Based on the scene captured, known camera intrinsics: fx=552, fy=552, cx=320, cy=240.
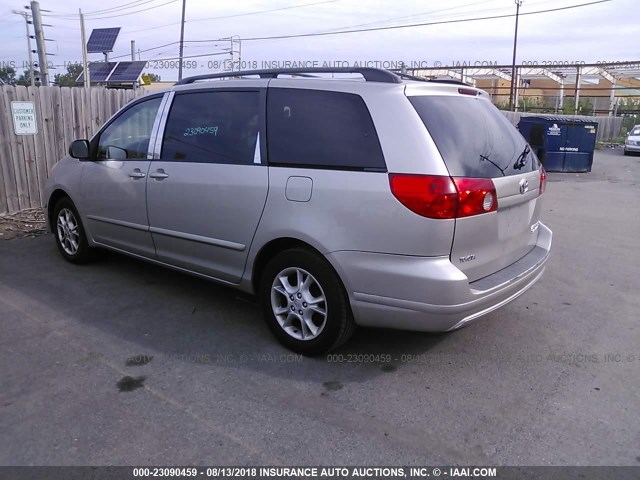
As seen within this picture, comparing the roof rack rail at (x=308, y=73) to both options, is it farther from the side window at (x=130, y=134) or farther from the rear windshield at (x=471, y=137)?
the side window at (x=130, y=134)

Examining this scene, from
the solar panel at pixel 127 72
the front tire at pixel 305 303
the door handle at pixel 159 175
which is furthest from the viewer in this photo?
the solar panel at pixel 127 72

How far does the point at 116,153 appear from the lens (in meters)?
4.99

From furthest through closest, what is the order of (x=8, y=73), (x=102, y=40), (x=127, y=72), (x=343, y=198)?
1. (x=8, y=73)
2. (x=102, y=40)
3. (x=127, y=72)
4. (x=343, y=198)

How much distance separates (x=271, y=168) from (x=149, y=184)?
4.53 feet

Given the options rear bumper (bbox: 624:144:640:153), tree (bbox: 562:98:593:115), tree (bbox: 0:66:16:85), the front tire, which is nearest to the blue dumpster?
rear bumper (bbox: 624:144:640:153)

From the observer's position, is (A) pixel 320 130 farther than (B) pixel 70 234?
No

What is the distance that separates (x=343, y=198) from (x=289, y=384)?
1187 millimetres

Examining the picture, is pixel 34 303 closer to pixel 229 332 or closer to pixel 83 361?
pixel 83 361

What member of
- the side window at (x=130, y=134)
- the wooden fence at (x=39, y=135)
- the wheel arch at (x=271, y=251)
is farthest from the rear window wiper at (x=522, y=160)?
the wooden fence at (x=39, y=135)

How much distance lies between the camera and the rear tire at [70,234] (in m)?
5.56

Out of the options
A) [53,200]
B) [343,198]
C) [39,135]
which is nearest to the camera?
[343,198]

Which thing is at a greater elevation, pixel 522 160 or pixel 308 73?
pixel 308 73

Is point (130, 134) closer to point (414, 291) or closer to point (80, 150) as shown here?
point (80, 150)

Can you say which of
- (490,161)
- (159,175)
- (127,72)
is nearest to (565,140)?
(490,161)
